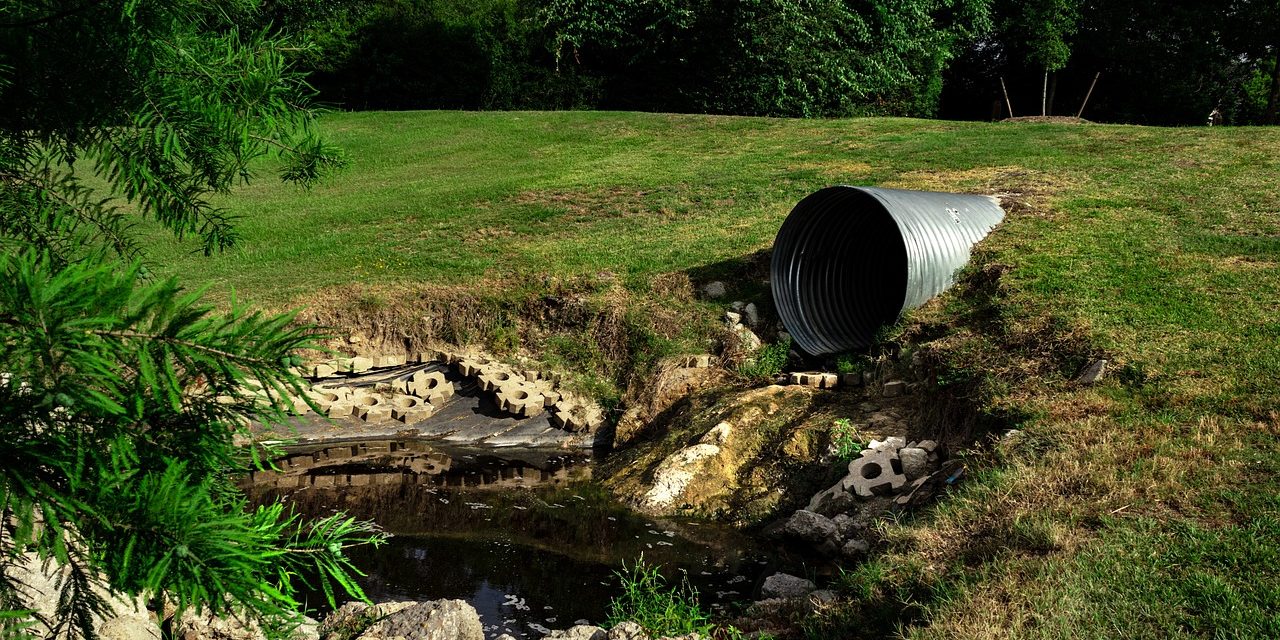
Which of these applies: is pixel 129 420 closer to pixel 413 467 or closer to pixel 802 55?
pixel 413 467

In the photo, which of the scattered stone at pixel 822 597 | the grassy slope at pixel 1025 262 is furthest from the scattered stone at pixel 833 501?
the scattered stone at pixel 822 597

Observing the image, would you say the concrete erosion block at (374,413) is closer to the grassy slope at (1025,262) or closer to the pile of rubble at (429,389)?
the pile of rubble at (429,389)

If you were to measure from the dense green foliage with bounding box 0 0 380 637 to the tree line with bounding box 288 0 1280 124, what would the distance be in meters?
24.5

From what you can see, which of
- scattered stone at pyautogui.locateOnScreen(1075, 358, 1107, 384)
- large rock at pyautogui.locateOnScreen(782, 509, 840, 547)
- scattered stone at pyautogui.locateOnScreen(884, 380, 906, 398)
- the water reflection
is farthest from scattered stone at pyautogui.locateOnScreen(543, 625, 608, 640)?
scattered stone at pyautogui.locateOnScreen(884, 380, 906, 398)

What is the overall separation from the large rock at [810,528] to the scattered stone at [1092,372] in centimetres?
244

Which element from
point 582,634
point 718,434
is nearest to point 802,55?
point 718,434

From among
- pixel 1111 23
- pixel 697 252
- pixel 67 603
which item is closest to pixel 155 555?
pixel 67 603

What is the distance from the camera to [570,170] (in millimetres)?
19688

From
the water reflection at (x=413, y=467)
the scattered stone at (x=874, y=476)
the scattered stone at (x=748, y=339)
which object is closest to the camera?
the scattered stone at (x=874, y=476)

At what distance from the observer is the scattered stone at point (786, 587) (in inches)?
256

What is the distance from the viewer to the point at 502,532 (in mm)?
8453

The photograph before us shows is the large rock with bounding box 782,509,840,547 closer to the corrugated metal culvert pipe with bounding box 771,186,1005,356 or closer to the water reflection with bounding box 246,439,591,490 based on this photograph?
the water reflection with bounding box 246,439,591,490

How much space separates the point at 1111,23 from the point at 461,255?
26.2 m

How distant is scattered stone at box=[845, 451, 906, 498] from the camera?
7.89 metres
